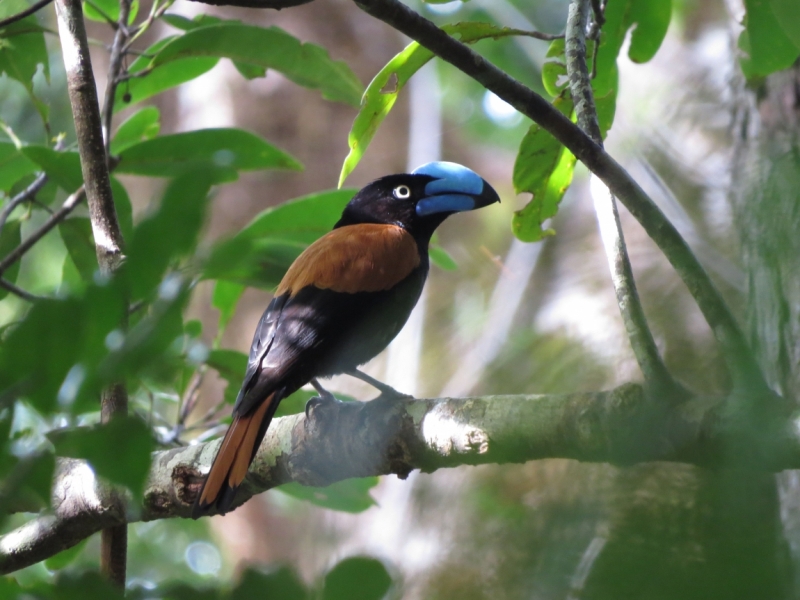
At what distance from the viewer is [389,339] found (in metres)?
2.88

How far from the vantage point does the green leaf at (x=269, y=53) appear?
2.65 m

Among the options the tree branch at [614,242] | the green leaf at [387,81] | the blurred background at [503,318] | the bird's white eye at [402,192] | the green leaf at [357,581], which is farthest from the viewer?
the bird's white eye at [402,192]

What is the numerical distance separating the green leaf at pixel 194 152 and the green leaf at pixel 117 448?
2.10m

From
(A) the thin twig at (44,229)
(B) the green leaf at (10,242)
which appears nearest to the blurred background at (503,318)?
(A) the thin twig at (44,229)

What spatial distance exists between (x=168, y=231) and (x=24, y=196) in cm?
230

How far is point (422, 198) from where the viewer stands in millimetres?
3355

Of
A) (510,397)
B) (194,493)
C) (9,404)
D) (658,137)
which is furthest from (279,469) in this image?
(9,404)

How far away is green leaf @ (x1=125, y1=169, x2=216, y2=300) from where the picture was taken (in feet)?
1.92

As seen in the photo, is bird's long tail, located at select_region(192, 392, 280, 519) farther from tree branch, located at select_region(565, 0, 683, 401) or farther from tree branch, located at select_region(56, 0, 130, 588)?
tree branch, located at select_region(565, 0, 683, 401)

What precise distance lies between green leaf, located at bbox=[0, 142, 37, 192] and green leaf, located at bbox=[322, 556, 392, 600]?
249 cm

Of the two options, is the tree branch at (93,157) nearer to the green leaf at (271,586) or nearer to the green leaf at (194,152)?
the green leaf at (194,152)

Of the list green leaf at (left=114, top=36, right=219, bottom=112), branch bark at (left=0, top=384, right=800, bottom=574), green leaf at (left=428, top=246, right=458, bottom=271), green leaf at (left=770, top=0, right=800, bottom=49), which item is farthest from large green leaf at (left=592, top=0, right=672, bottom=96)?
green leaf at (left=114, top=36, right=219, bottom=112)

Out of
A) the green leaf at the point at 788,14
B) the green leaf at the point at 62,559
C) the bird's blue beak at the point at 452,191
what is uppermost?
the bird's blue beak at the point at 452,191

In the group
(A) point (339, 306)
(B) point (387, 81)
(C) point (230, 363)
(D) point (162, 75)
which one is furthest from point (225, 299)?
(B) point (387, 81)
